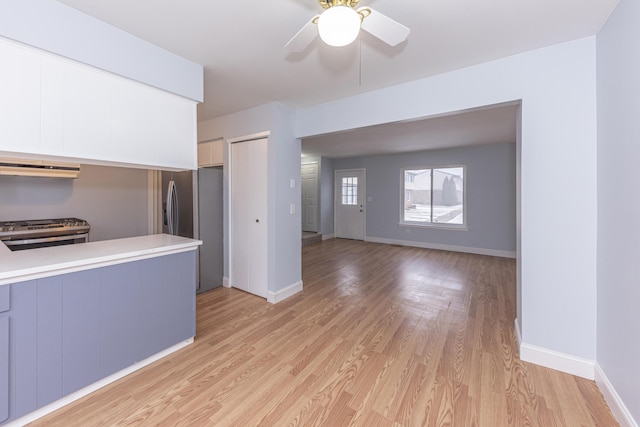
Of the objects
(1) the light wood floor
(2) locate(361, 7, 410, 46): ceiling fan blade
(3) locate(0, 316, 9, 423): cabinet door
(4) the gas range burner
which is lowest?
(1) the light wood floor

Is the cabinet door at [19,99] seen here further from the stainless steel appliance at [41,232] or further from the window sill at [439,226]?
the window sill at [439,226]

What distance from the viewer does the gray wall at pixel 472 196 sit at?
5457 mm

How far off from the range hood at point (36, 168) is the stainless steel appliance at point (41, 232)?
0.55 m

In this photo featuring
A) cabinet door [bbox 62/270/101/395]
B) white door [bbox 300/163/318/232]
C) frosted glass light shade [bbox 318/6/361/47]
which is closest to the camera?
frosted glass light shade [bbox 318/6/361/47]

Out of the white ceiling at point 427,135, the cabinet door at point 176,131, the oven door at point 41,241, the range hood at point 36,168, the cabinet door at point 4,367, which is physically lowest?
the cabinet door at point 4,367

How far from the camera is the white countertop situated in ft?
4.57

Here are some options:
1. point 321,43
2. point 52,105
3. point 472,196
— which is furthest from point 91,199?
point 472,196

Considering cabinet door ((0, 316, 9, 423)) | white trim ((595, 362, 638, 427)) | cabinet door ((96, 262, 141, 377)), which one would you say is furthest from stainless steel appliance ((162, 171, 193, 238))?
white trim ((595, 362, 638, 427))

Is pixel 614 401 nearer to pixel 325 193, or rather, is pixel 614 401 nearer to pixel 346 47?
pixel 346 47

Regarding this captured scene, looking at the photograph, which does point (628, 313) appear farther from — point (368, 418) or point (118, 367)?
point (118, 367)

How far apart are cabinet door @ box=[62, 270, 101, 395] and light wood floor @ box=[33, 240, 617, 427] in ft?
0.52

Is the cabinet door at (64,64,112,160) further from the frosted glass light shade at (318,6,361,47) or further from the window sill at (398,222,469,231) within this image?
the window sill at (398,222,469,231)

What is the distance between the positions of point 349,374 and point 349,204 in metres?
5.95

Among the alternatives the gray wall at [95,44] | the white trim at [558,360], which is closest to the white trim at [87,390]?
the gray wall at [95,44]
